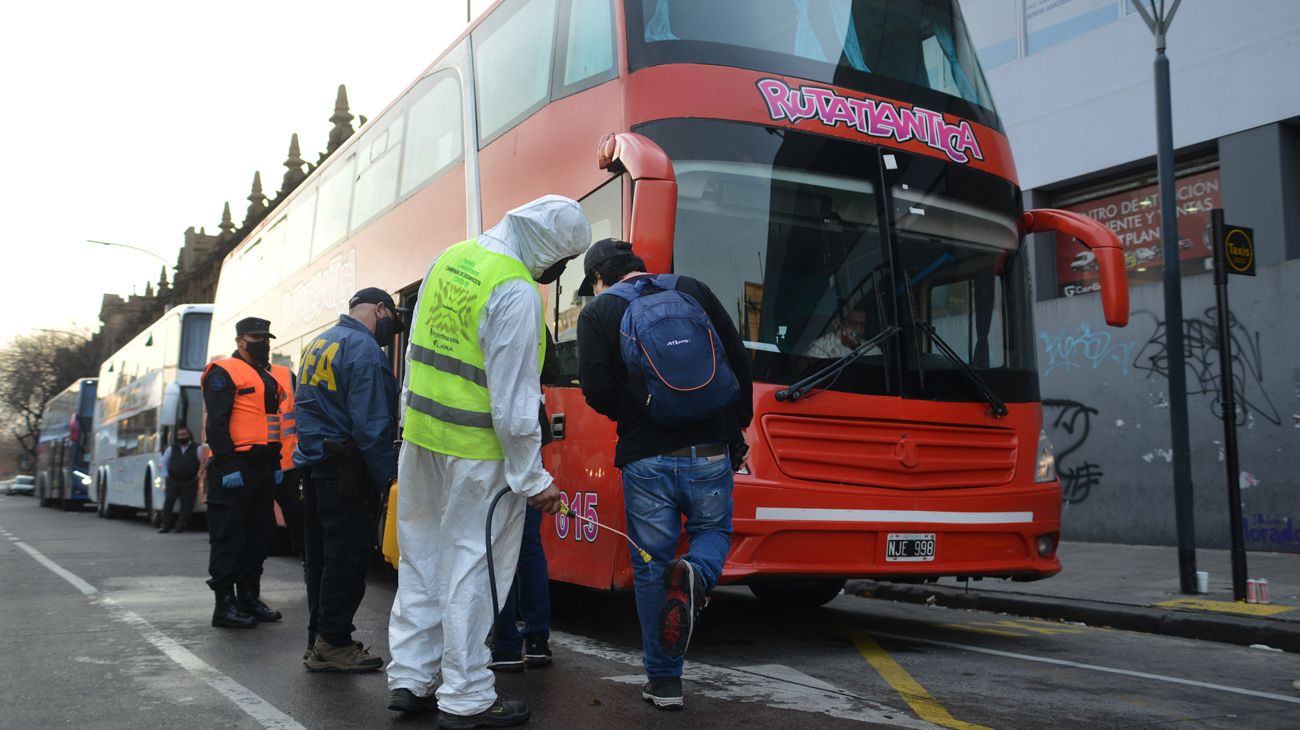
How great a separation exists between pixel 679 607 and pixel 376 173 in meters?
7.17

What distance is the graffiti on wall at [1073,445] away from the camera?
1299 cm

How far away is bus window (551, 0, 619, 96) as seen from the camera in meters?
6.29

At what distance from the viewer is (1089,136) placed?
43.4 feet

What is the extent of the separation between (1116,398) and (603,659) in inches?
353

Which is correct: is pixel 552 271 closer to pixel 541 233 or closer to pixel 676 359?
pixel 541 233

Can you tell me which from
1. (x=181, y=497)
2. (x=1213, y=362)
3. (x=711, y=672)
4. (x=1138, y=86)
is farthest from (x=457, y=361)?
(x=181, y=497)

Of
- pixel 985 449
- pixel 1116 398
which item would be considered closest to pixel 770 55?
pixel 985 449

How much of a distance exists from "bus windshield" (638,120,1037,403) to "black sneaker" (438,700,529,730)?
2260 millimetres

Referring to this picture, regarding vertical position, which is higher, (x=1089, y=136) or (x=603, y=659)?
(x=1089, y=136)

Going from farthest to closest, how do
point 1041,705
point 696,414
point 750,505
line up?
point 750,505 → point 1041,705 → point 696,414

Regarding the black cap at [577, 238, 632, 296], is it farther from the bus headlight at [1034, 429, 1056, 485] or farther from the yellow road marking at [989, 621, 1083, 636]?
the yellow road marking at [989, 621, 1083, 636]

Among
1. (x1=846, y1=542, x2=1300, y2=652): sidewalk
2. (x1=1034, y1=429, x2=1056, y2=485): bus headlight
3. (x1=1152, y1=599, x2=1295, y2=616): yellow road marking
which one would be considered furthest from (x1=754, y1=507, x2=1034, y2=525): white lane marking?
(x1=1152, y1=599, x2=1295, y2=616): yellow road marking

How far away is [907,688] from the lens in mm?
4938

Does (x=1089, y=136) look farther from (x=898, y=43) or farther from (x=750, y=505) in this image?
(x=750, y=505)
